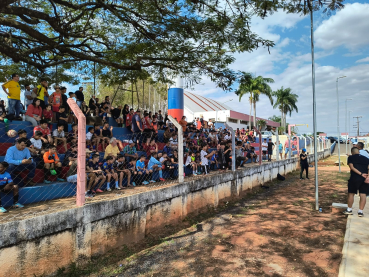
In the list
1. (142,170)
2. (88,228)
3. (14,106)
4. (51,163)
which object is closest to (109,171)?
(142,170)

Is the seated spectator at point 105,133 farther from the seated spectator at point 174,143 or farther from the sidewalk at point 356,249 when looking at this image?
the sidewalk at point 356,249

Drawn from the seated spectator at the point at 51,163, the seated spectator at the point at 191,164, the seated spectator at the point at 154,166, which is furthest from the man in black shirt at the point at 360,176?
the seated spectator at the point at 51,163

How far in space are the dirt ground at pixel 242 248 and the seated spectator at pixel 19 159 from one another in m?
1.97

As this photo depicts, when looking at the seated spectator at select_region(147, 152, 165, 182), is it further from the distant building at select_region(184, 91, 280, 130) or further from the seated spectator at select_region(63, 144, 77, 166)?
the distant building at select_region(184, 91, 280, 130)

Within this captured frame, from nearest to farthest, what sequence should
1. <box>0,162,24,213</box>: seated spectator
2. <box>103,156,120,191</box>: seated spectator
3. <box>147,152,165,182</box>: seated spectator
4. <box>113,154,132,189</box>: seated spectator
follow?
<box>0,162,24,213</box>: seated spectator
<box>103,156,120,191</box>: seated spectator
<box>113,154,132,189</box>: seated spectator
<box>147,152,165,182</box>: seated spectator

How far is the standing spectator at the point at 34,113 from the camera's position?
21.5ft

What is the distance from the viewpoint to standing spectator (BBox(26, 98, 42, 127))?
6559 millimetres

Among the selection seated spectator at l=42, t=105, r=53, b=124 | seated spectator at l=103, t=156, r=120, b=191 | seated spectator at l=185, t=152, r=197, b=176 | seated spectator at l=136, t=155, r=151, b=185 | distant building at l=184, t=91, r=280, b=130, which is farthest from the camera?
distant building at l=184, t=91, r=280, b=130

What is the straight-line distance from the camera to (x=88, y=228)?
398 centimetres

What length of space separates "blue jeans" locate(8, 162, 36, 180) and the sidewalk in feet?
17.7

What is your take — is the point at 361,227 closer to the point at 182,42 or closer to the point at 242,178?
the point at 242,178

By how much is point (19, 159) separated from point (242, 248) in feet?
14.6

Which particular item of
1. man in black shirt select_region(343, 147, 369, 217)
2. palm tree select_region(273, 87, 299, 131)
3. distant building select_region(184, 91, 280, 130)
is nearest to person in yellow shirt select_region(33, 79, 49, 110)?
man in black shirt select_region(343, 147, 369, 217)

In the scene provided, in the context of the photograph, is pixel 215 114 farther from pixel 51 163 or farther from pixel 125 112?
pixel 51 163
